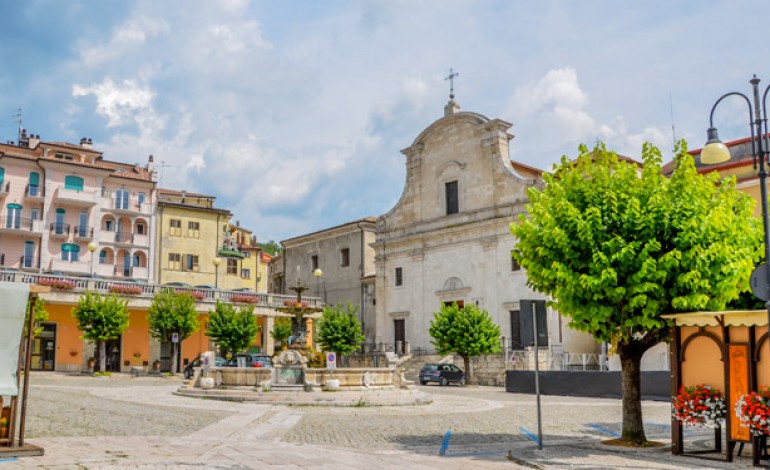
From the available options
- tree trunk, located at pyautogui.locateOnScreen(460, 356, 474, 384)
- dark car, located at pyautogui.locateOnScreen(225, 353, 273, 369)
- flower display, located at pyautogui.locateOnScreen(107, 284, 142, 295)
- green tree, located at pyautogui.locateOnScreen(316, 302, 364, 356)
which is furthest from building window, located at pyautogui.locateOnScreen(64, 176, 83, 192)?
tree trunk, located at pyautogui.locateOnScreen(460, 356, 474, 384)

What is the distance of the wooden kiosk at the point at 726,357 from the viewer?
423 inches

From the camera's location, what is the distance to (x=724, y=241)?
12.4 metres

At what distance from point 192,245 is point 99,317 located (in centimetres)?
1868

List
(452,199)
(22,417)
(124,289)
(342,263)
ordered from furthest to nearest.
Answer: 1. (342,263)
2. (452,199)
3. (124,289)
4. (22,417)

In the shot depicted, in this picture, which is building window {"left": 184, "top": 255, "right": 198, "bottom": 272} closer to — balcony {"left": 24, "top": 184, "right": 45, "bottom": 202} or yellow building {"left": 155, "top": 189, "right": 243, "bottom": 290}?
yellow building {"left": 155, "top": 189, "right": 243, "bottom": 290}

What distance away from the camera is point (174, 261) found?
57344 mm

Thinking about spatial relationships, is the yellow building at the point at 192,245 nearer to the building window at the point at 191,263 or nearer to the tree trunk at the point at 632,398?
the building window at the point at 191,263

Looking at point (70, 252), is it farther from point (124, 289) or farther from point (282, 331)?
point (282, 331)

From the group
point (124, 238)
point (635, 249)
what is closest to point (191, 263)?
point (124, 238)

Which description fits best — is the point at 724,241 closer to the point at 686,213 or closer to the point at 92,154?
the point at 686,213

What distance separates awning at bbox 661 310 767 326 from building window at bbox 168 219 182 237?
50.2 m

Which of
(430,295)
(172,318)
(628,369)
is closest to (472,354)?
(430,295)

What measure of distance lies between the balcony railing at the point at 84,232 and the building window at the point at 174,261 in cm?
630

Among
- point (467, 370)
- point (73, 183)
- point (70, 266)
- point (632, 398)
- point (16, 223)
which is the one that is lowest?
point (467, 370)
